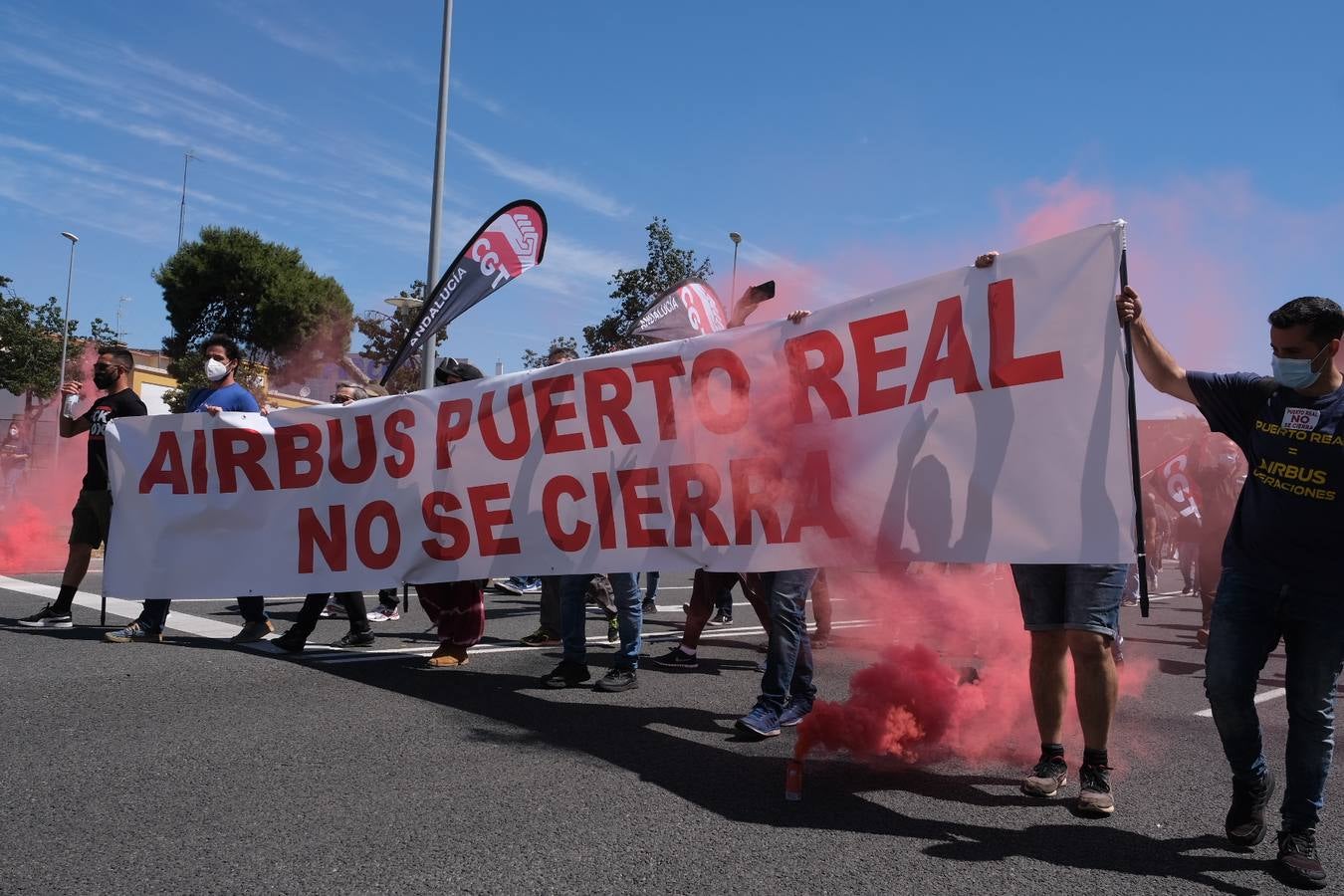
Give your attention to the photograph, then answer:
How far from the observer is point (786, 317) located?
4.91m

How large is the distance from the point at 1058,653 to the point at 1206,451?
6.45m

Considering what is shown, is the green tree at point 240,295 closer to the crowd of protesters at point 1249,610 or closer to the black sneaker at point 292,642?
the black sneaker at point 292,642

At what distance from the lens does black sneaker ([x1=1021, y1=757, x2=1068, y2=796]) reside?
3854 mm

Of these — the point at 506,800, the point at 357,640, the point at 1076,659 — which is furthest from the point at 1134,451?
the point at 357,640

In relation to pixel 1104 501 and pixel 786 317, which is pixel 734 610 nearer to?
pixel 786 317

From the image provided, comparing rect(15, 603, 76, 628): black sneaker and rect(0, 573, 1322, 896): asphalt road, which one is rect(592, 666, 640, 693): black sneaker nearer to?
rect(0, 573, 1322, 896): asphalt road

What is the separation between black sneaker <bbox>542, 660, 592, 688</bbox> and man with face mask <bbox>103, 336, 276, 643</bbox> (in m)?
2.21

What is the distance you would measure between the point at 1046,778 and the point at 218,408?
17.8 ft

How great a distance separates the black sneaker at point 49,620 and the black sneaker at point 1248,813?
283 inches

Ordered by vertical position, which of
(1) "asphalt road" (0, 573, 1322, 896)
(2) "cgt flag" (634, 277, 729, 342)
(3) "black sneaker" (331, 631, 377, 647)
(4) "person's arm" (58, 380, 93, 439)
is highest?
(2) "cgt flag" (634, 277, 729, 342)

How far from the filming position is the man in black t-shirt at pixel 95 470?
691 centimetres

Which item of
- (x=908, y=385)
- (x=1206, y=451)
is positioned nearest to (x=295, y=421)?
(x=908, y=385)

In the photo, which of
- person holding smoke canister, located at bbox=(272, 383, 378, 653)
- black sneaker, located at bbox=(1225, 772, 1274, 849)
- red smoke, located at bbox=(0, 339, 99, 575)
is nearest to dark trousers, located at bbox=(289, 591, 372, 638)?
person holding smoke canister, located at bbox=(272, 383, 378, 653)

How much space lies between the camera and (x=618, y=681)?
568cm
